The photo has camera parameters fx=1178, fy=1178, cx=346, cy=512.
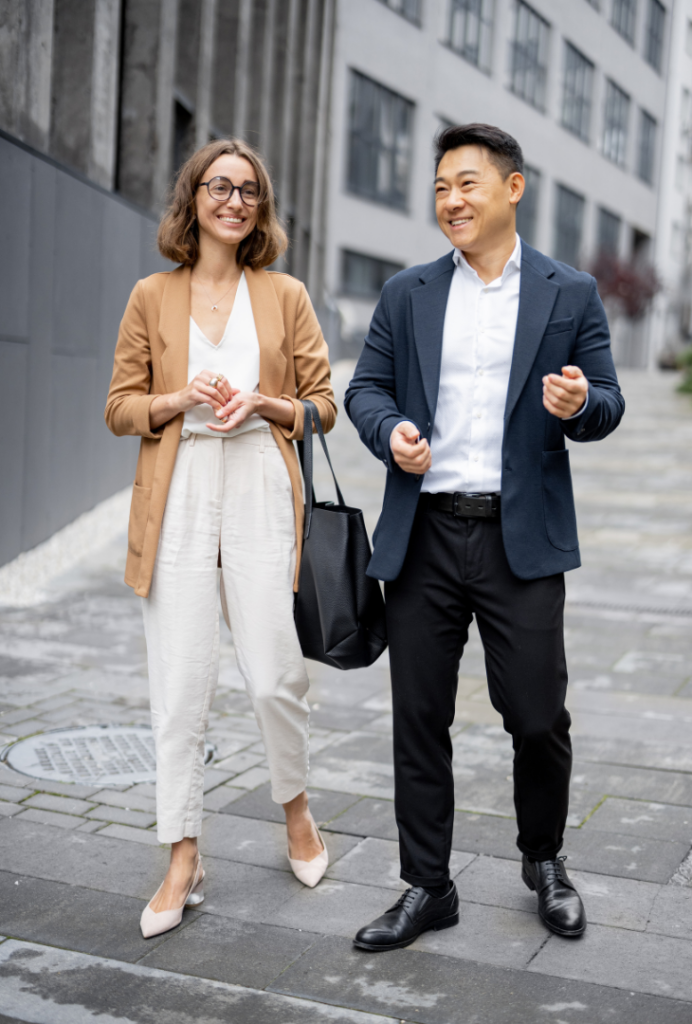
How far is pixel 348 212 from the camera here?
34.1 metres

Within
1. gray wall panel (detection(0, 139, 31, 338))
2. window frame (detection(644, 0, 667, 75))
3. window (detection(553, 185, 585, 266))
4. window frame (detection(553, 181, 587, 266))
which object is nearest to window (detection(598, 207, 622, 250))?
window frame (detection(553, 181, 587, 266))

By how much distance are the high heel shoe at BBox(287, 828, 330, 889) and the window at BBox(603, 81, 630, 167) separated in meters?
49.1

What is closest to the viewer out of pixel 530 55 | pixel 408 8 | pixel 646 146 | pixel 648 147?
pixel 408 8

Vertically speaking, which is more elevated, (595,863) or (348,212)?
(348,212)

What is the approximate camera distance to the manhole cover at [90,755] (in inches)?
184

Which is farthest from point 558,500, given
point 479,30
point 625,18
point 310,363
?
point 625,18

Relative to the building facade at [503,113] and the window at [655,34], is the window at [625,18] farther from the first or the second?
the window at [655,34]

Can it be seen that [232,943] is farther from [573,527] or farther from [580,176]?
[580,176]

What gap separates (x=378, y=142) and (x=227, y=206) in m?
32.8

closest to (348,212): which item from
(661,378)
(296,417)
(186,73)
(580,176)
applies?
(661,378)

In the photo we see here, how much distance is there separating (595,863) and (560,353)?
5.74 ft

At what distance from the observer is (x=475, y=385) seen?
10.9ft

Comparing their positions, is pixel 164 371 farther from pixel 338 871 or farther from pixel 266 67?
pixel 266 67

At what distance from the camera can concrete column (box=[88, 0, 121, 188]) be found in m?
9.72
